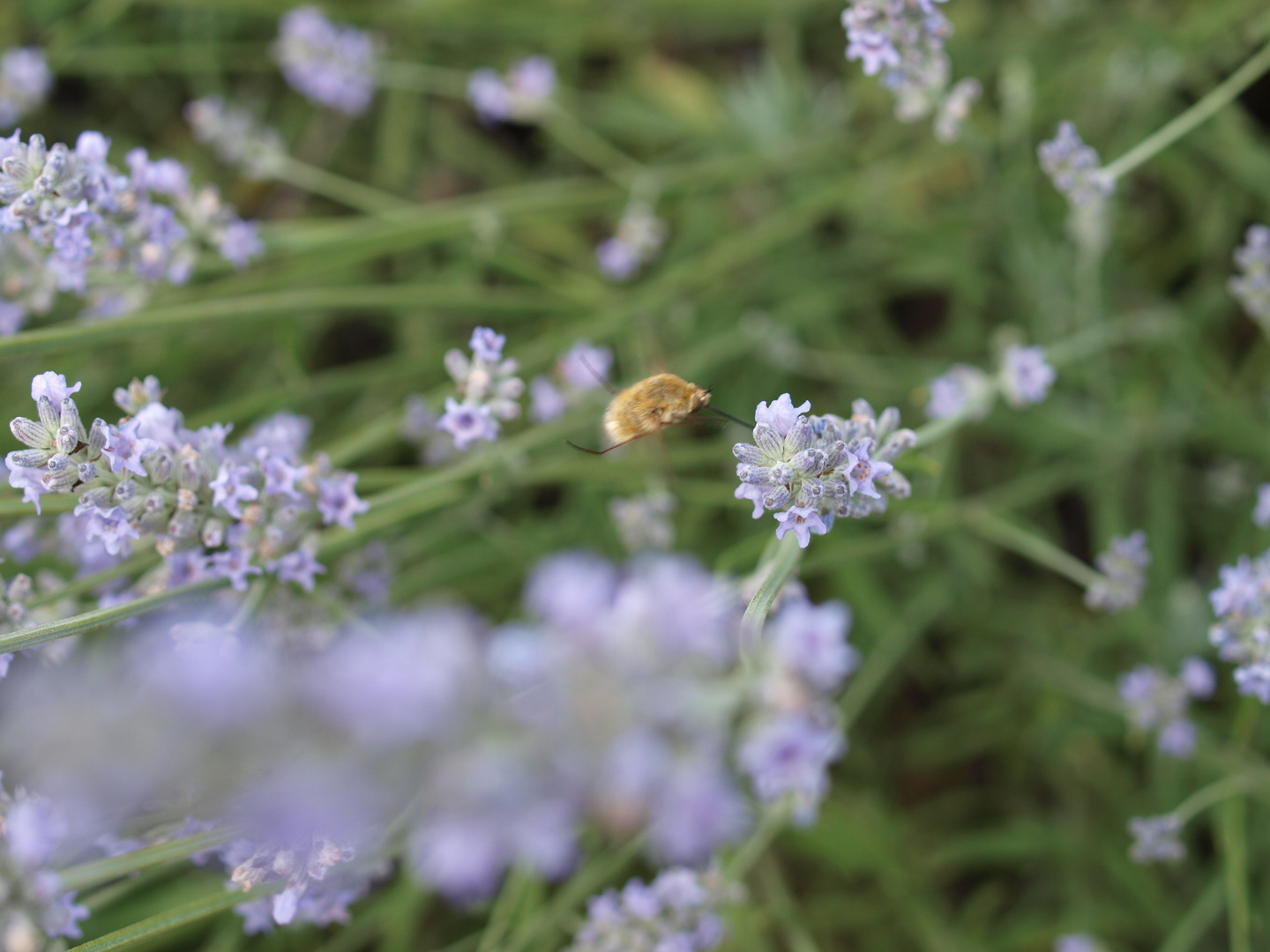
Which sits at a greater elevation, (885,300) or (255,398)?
(885,300)

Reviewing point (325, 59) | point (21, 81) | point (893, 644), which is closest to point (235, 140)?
point (325, 59)

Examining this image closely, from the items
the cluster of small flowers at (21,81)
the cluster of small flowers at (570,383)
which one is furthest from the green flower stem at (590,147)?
the cluster of small flowers at (21,81)

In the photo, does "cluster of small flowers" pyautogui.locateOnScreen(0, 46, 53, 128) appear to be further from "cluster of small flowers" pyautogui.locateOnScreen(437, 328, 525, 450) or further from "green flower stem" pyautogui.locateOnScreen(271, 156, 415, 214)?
"cluster of small flowers" pyautogui.locateOnScreen(437, 328, 525, 450)

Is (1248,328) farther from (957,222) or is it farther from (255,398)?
(255,398)

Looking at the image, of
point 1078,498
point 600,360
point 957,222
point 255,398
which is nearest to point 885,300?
point 957,222

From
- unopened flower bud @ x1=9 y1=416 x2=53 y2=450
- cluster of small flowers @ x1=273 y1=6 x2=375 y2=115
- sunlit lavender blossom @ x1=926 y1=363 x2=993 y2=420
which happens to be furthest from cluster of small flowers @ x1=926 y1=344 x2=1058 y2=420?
cluster of small flowers @ x1=273 y1=6 x2=375 y2=115

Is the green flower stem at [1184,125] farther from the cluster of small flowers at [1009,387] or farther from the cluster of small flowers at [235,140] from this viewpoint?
the cluster of small flowers at [235,140]
